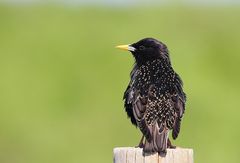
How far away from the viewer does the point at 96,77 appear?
2012 centimetres

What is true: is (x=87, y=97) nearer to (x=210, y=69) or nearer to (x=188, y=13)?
(x=210, y=69)

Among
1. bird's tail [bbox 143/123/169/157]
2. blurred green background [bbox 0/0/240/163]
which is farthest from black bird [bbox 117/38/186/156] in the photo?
blurred green background [bbox 0/0/240/163]

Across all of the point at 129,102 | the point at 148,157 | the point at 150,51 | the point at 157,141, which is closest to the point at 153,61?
the point at 150,51

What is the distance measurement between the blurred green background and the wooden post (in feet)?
28.6

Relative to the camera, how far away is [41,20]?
77.3 feet

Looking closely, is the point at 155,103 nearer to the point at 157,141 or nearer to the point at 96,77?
the point at 157,141

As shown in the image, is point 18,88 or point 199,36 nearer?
point 18,88

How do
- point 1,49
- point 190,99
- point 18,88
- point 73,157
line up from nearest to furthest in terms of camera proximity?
1. point 73,157
2. point 190,99
3. point 18,88
4. point 1,49

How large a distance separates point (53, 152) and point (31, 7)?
23.8ft

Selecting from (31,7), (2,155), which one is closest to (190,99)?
(2,155)

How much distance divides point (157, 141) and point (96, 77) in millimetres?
12241

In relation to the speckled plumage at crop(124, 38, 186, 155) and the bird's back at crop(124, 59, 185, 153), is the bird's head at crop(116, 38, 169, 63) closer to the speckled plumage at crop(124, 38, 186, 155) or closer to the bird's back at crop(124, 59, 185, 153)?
the speckled plumage at crop(124, 38, 186, 155)

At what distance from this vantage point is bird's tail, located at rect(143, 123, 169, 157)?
287 inches

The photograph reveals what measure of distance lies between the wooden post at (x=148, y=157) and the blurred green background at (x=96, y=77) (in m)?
8.72
